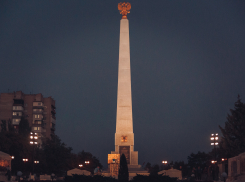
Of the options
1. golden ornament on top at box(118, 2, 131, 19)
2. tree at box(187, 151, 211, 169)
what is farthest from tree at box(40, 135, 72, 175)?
tree at box(187, 151, 211, 169)

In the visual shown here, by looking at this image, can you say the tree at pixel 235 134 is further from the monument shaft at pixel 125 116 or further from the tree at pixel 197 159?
the tree at pixel 197 159

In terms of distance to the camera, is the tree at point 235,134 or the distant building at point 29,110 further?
the distant building at point 29,110

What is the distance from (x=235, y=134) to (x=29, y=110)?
Answer: 5169 cm

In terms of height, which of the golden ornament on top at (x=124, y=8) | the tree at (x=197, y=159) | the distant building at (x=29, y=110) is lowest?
the tree at (x=197, y=159)

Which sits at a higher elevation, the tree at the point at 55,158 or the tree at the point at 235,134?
the tree at the point at 235,134

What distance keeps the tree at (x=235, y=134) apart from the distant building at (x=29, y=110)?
47.5m

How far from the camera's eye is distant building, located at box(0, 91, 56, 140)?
75000mm

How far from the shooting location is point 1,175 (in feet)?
89.0

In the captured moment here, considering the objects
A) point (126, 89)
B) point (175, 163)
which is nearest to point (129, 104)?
point (126, 89)

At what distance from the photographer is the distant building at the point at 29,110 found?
246 ft

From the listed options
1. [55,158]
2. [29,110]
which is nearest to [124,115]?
[55,158]

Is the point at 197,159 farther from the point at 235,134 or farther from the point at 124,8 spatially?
the point at 124,8

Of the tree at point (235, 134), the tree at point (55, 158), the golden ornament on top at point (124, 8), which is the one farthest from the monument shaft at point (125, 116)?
the tree at point (235, 134)

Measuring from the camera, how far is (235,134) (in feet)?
117
